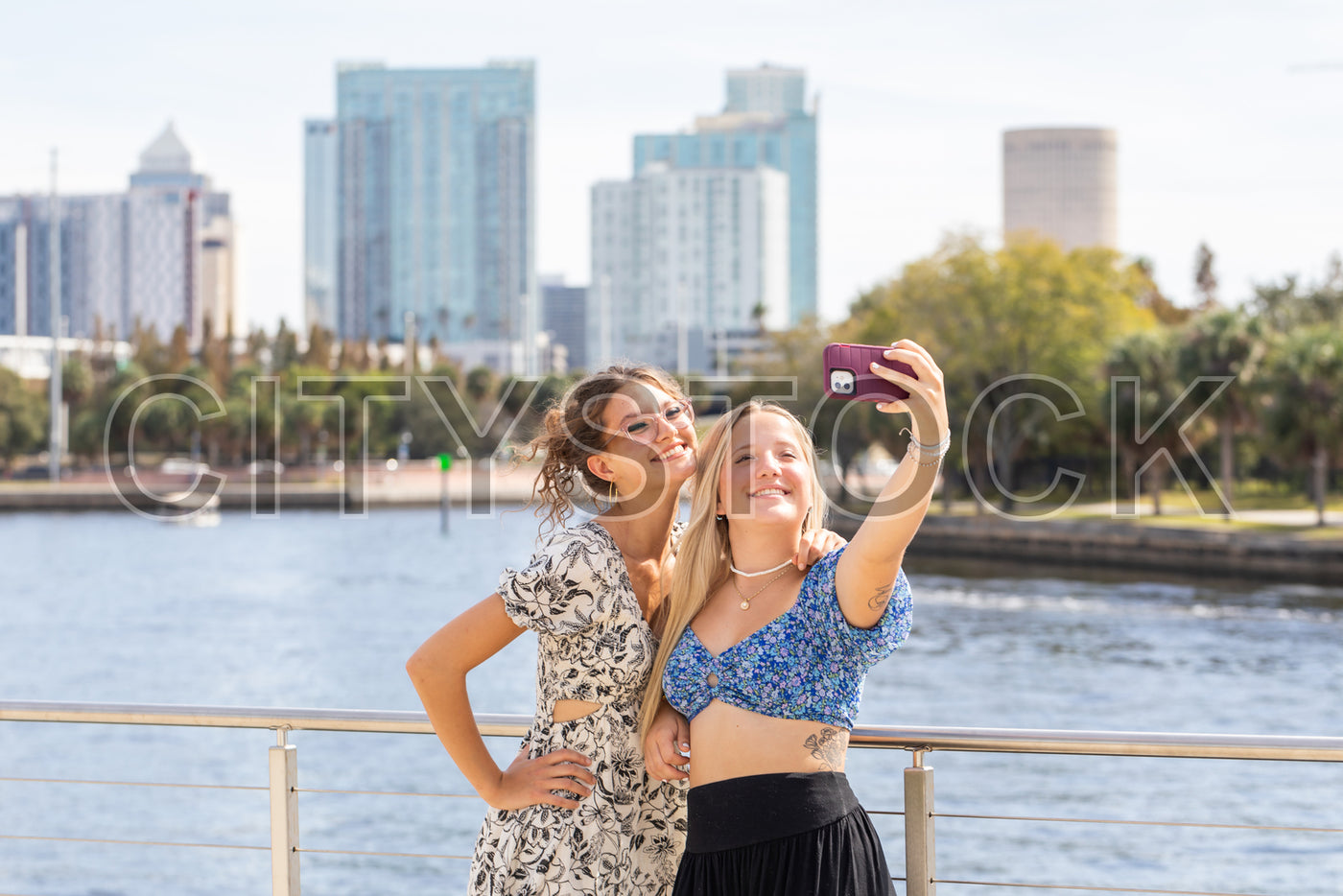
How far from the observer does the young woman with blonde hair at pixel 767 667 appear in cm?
225

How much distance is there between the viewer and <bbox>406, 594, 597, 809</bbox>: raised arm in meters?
2.39

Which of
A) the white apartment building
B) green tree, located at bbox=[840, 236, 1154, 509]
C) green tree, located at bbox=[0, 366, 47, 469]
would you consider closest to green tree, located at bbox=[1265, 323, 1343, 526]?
green tree, located at bbox=[840, 236, 1154, 509]

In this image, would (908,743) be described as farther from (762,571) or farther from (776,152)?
(776,152)

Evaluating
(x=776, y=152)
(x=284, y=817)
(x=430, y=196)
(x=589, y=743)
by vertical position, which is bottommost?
(x=284, y=817)

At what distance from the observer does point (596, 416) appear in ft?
8.25

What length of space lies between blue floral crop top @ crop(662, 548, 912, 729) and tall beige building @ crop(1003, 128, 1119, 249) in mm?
152678

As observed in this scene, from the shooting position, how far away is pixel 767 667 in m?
2.30

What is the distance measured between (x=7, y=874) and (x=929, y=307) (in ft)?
117

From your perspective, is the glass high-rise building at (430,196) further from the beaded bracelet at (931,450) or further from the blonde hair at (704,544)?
the beaded bracelet at (931,450)

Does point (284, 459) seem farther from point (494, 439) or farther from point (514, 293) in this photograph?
point (514, 293)

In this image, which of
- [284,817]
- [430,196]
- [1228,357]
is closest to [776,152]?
[430,196]

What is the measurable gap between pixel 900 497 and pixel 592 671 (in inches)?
25.2

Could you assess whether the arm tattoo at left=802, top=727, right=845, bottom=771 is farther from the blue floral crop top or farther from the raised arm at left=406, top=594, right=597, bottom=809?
the raised arm at left=406, top=594, right=597, bottom=809

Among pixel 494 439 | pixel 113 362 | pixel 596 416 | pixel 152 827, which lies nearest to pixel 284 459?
pixel 494 439
